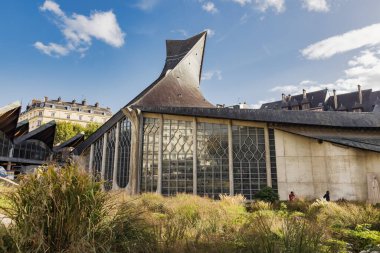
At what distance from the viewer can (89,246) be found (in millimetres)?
3580

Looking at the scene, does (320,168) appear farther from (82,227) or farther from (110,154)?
(110,154)

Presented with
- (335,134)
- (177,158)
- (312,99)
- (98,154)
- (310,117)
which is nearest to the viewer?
(310,117)

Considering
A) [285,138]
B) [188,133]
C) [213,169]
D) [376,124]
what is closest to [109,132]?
[188,133]

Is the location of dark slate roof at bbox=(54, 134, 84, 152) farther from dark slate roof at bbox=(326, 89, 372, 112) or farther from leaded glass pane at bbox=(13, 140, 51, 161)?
dark slate roof at bbox=(326, 89, 372, 112)

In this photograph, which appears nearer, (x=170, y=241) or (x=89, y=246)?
(x=89, y=246)

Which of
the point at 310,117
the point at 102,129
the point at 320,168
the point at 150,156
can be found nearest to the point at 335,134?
the point at 310,117

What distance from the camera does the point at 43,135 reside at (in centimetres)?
3922

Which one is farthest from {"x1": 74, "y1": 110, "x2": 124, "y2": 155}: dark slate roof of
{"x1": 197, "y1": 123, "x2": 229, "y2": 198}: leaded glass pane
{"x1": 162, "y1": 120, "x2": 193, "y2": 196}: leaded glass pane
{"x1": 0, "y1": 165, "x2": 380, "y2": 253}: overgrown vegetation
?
{"x1": 0, "y1": 165, "x2": 380, "y2": 253}: overgrown vegetation

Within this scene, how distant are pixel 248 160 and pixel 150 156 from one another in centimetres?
786

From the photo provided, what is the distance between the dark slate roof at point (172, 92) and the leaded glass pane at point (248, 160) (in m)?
8.01

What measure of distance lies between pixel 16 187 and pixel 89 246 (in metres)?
1.53

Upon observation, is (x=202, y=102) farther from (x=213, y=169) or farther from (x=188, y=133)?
(x=213, y=169)

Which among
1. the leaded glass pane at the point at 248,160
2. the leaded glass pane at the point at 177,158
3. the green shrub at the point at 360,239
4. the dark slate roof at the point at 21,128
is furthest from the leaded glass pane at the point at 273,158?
the dark slate roof at the point at 21,128

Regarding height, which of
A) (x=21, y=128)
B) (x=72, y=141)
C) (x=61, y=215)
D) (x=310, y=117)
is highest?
(x=21, y=128)
